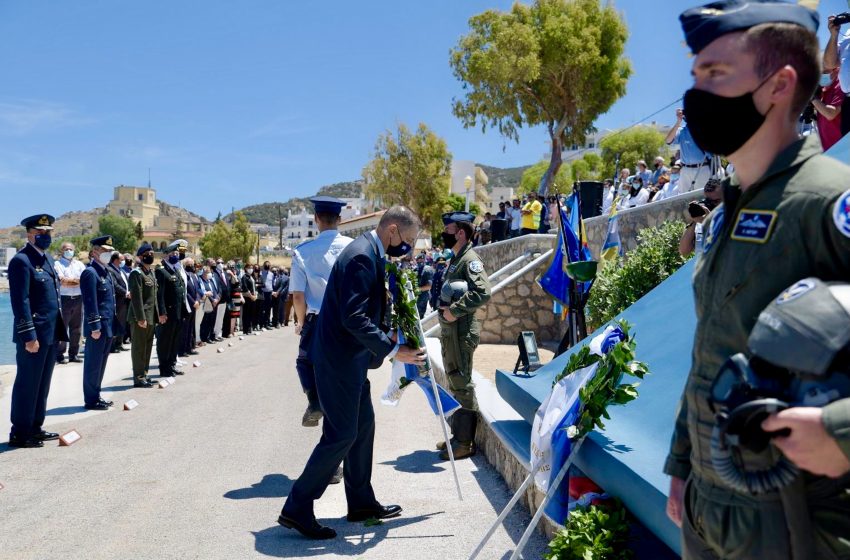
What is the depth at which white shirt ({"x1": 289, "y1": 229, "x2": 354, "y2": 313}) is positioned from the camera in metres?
7.00

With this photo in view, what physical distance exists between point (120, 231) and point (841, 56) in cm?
15052

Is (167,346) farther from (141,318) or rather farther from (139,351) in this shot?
(141,318)

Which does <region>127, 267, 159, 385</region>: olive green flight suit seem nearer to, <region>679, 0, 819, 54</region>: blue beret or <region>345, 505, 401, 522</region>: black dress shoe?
<region>345, 505, 401, 522</region>: black dress shoe

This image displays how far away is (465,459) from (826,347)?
221 inches

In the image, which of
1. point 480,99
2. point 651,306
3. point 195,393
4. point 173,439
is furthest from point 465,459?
point 480,99

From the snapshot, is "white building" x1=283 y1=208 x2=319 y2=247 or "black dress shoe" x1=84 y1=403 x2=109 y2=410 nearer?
"black dress shoe" x1=84 y1=403 x2=109 y2=410

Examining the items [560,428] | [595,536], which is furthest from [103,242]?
[595,536]

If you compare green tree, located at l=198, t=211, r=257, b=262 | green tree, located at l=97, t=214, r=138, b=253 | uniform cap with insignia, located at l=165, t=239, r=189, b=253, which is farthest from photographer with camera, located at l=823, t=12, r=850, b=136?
green tree, located at l=97, t=214, r=138, b=253

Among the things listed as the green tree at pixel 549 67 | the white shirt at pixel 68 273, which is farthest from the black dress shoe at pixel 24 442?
the green tree at pixel 549 67

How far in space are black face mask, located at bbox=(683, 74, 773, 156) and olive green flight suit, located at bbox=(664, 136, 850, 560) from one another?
12 cm

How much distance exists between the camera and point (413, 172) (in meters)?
52.6

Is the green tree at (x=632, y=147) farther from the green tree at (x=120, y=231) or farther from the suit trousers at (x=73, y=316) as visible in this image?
the green tree at (x=120, y=231)

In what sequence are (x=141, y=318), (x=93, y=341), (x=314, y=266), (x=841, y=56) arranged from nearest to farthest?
(x=841, y=56), (x=314, y=266), (x=93, y=341), (x=141, y=318)

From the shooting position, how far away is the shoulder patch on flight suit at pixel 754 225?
174 cm
